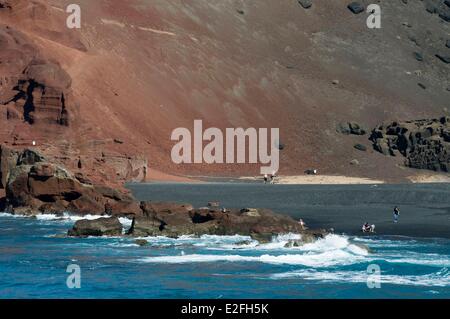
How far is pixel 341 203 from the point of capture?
70125 millimetres

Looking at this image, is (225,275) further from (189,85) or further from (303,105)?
(303,105)

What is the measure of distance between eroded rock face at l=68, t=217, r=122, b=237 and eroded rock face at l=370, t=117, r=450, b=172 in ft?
283

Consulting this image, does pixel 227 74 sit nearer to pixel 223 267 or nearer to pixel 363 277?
pixel 223 267

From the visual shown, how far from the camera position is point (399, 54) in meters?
168

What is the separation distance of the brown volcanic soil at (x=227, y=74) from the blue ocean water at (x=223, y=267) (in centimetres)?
3637

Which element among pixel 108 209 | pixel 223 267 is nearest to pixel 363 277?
pixel 223 267

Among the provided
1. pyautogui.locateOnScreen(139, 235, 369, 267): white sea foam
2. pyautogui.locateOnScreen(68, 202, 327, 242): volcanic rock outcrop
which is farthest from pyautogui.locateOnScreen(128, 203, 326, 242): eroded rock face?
pyautogui.locateOnScreen(139, 235, 369, 267): white sea foam

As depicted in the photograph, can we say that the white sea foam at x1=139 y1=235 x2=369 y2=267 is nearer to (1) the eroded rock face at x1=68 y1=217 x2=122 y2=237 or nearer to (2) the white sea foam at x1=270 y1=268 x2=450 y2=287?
(2) the white sea foam at x1=270 y1=268 x2=450 y2=287

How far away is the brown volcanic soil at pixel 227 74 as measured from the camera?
10812cm

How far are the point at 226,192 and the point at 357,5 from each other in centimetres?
10373

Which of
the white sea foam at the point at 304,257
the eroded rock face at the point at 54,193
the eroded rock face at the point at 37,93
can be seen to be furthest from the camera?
the eroded rock face at the point at 37,93

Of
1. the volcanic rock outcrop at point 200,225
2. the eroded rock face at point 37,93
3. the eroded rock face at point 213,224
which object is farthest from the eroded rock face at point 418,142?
the volcanic rock outcrop at point 200,225

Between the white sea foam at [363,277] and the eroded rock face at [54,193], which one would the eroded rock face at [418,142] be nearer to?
the eroded rock face at [54,193]
